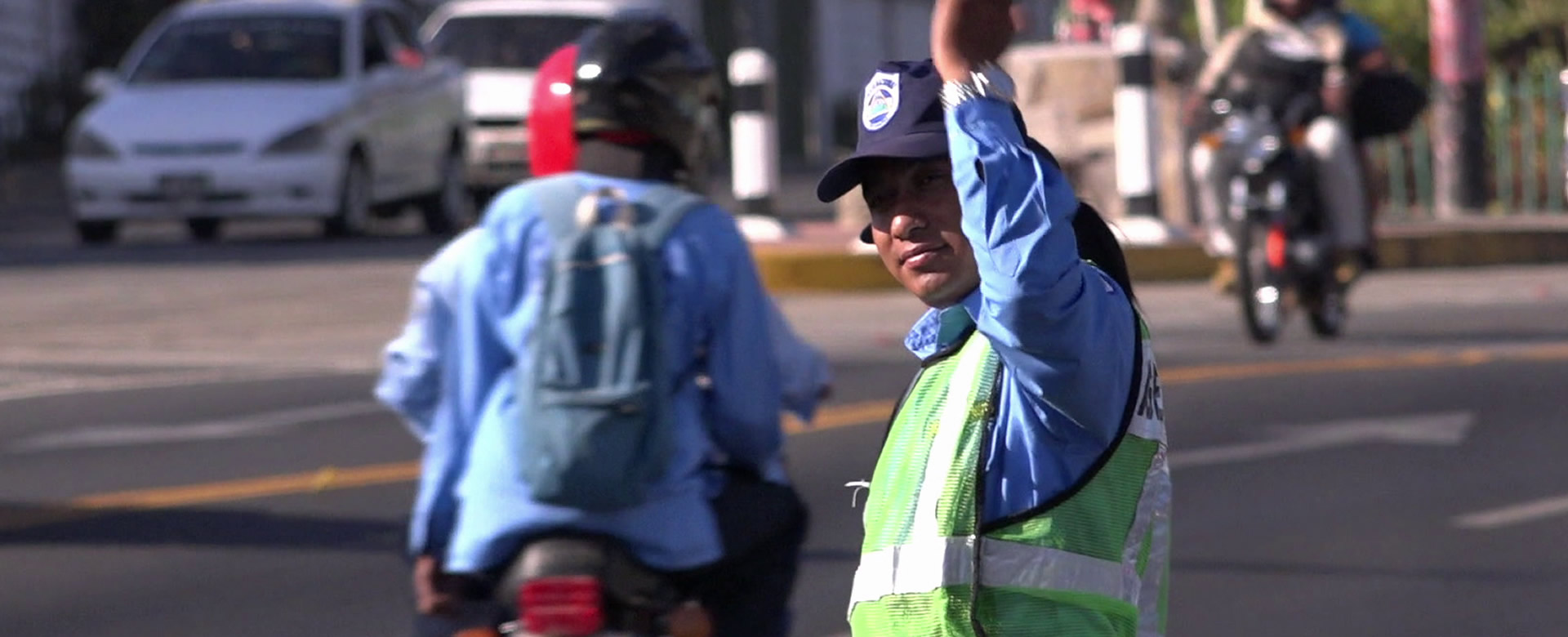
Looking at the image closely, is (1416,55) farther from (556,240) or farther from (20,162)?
(556,240)

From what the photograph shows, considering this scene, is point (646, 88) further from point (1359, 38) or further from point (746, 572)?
point (1359, 38)

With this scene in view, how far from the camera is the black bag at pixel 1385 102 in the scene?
42.7 feet

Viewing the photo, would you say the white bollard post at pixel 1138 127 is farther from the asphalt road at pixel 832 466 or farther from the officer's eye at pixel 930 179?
the officer's eye at pixel 930 179

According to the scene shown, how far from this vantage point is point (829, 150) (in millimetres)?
43375

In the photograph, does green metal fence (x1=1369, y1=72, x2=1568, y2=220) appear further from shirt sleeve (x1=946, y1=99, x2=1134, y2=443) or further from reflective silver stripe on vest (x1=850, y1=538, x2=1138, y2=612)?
shirt sleeve (x1=946, y1=99, x2=1134, y2=443)

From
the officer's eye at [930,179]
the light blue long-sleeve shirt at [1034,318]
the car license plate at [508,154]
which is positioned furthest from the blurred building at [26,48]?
the light blue long-sleeve shirt at [1034,318]

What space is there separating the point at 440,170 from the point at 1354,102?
33.1 feet

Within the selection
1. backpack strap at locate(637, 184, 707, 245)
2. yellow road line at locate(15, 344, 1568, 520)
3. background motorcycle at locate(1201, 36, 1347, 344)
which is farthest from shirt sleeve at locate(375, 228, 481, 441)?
background motorcycle at locate(1201, 36, 1347, 344)

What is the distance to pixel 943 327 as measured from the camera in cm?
316

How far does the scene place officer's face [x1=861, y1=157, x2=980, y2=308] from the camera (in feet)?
10.2

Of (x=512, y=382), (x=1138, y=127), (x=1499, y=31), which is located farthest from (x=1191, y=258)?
(x=512, y=382)

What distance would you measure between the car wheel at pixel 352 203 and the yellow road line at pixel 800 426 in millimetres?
9285

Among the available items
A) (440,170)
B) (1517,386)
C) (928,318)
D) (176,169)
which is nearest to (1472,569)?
(1517,386)

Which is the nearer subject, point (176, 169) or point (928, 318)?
point (928, 318)
